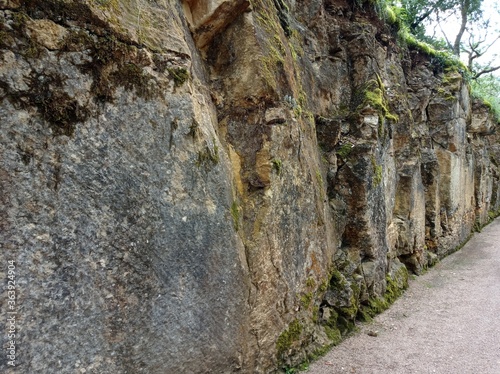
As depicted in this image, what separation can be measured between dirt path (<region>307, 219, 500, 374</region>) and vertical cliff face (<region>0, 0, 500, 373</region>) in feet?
1.32

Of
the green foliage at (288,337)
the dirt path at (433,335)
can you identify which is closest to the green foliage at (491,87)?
the dirt path at (433,335)

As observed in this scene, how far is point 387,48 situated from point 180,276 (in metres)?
9.74

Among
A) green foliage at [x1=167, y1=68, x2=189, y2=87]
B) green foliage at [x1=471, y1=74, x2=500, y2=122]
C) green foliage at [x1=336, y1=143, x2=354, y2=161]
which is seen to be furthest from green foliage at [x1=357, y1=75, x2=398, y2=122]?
green foliage at [x1=471, y1=74, x2=500, y2=122]

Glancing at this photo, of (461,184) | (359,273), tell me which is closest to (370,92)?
(359,273)

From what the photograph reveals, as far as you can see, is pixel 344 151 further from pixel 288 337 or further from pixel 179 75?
pixel 179 75

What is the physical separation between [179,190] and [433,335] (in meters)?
5.36

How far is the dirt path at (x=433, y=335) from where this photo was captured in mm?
5016

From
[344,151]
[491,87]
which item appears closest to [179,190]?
[344,151]

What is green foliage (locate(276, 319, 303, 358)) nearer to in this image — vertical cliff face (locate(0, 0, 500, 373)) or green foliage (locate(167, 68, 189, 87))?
vertical cliff face (locate(0, 0, 500, 373))

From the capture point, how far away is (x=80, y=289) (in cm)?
274

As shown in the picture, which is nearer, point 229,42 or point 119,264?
point 119,264

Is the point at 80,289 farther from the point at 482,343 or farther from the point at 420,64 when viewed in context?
the point at 420,64

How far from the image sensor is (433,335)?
6004 millimetres

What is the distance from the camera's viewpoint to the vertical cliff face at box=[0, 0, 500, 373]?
2.57 meters
